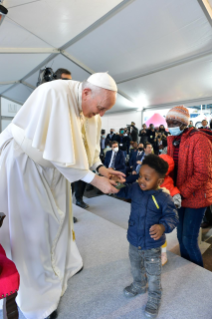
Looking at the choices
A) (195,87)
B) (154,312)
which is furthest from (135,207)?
(195,87)

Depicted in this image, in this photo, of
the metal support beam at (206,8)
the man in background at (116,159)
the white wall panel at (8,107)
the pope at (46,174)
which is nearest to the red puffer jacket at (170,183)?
the pope at (46,174)

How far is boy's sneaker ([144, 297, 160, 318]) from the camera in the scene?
61.1 inches

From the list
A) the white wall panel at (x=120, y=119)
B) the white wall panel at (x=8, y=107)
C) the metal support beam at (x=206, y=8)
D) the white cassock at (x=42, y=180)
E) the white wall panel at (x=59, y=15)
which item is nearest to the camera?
the white cassock at (x=42, y=180)

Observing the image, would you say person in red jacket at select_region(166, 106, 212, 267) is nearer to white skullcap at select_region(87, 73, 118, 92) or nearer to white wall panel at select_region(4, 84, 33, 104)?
white skullcap at select_region(87, 73, 118, 92)

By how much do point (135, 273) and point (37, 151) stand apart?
49.6 inches

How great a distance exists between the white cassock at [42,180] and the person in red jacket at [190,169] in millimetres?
761

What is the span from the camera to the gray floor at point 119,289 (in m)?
1.62

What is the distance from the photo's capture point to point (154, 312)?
1558 millimetres

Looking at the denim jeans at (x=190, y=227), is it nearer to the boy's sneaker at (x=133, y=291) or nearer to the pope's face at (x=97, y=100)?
the boy's sneaker at (x=133, y=291)

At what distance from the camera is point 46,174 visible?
1.61 m

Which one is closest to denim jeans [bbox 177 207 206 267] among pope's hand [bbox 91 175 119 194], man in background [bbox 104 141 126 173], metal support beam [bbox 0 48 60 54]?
pope's hand [bbox 91 175 119 194]

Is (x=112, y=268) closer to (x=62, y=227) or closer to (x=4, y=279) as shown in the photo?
(x=62, y=227)

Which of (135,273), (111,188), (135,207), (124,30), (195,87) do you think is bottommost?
(135,273)

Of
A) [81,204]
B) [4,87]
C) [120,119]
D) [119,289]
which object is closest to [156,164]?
[119,289]
